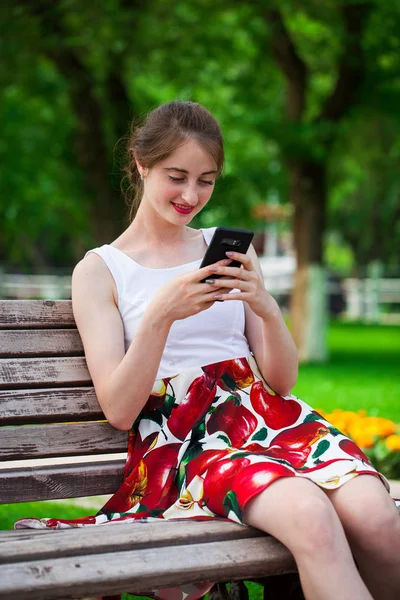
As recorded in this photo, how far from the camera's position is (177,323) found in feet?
9.70

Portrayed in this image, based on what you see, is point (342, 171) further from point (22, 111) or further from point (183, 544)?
point (183, 544)

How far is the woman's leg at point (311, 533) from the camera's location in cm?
226

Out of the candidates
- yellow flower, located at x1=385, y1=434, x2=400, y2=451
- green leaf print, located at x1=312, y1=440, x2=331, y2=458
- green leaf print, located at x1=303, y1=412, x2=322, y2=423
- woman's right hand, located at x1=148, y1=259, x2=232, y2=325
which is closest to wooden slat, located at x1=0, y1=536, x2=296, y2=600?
green leaf print, located at x1=312, y1=440, x2=331, y2=458

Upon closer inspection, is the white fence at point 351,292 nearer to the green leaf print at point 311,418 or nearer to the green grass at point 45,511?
the green grass at point 45,511

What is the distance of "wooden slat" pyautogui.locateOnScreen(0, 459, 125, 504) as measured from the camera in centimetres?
288

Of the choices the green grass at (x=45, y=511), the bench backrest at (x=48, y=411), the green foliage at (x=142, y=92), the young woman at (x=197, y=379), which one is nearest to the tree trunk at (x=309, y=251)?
the green foliage at (x=142, y=92)

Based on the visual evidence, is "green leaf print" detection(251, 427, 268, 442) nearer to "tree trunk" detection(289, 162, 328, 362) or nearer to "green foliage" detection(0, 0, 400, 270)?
"green foliage" detection(0, 0, 400, 270)

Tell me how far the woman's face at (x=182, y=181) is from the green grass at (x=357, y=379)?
16.5 feet

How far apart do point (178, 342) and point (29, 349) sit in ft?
1.65

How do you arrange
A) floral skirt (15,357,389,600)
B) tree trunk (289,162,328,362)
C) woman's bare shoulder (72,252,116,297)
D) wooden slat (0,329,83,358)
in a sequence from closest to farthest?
floral skirt (15,357,389,600) → woman's bare shoulder (72,252,116,297) → wooden slat (0,329,83,358) → tree trunk (289,162,328,362)

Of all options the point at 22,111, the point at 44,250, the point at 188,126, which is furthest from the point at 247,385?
the point at 44,250

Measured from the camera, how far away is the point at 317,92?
1647 centimetres

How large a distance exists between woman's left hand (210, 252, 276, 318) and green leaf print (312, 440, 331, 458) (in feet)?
1.33

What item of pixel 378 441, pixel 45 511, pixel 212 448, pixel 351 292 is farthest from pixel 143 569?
pixel 351 292
